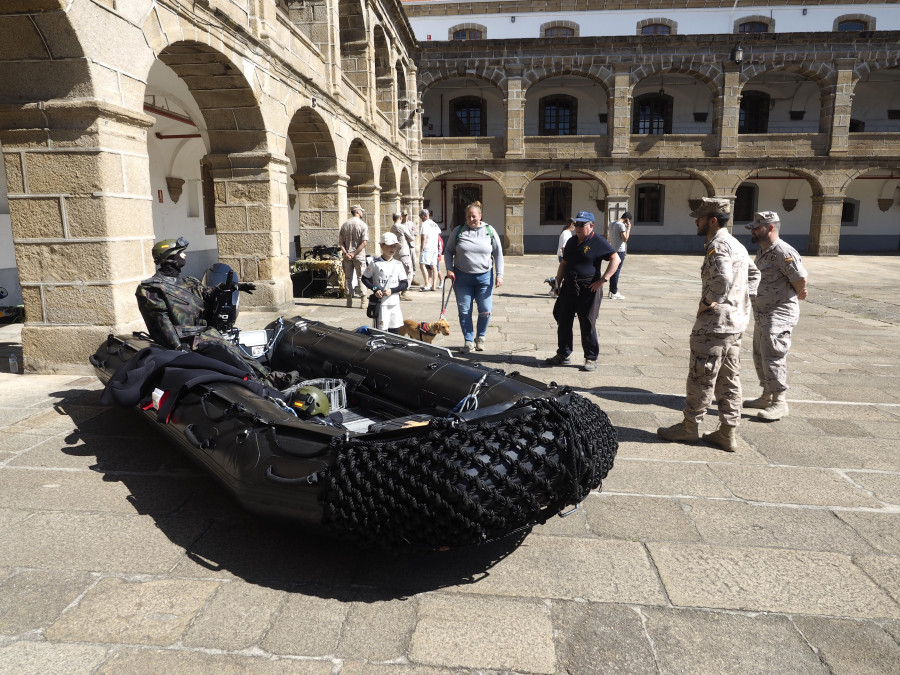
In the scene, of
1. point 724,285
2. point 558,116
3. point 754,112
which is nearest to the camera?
point 724,285

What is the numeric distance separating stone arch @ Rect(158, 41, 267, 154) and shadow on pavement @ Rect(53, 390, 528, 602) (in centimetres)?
539

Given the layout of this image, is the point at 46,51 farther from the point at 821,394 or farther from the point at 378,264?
the point at 821,394

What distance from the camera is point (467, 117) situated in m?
25.5

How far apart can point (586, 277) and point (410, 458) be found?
4.07 metres

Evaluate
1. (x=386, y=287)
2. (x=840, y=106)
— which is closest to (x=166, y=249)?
(x=386, y=287)

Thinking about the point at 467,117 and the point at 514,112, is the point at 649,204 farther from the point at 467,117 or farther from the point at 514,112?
the point at 467,117

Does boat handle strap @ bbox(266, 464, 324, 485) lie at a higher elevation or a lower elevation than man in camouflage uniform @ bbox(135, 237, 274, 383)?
lower

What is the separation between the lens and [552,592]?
8.06 ft

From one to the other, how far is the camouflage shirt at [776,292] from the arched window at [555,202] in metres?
21.1

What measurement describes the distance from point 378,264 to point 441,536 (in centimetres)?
376

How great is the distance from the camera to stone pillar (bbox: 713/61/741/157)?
71.2 feet

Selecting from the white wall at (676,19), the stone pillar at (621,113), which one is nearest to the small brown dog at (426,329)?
the stone pillar at (621,113)

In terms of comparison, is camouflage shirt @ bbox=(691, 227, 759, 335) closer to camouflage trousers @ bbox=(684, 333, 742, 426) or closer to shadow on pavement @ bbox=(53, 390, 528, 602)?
camouflage trousers @ bbox=(684, 333, 742, 426)

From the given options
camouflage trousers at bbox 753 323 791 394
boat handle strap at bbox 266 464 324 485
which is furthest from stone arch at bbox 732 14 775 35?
boat handle strap at bbox 266 464 324 485
